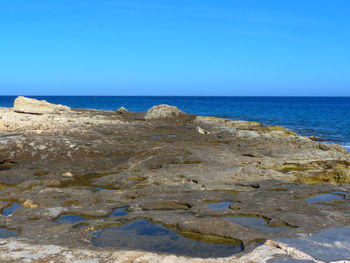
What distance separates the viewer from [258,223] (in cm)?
914

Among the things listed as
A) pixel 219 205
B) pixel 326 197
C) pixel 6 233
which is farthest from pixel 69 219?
pixel 326 197

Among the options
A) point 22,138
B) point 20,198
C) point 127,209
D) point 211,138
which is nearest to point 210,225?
point 127,209

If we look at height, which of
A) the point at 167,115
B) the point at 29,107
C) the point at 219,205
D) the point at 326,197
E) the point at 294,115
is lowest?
the point at 294,115

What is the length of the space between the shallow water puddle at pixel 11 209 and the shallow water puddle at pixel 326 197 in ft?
26.9

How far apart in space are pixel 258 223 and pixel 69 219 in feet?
14.9

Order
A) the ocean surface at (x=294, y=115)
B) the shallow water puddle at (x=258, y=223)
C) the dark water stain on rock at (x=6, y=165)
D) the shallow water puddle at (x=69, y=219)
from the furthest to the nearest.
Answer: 1. the ocean surface at (x=294, y=115)
2. the dark water stain on rock at (x=6, y=165)
3. the shallow water puddle at (x=69, y=219)
4. the shallow water puddle at (x=258, y=223)

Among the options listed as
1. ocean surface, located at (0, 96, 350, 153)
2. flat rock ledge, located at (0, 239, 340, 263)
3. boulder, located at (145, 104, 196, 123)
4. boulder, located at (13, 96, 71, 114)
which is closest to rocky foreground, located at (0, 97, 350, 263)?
flat rock ledge, located at (0, 239, 340, 263)

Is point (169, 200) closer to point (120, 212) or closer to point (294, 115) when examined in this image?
point (120, 212)

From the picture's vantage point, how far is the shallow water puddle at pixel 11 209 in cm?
1015

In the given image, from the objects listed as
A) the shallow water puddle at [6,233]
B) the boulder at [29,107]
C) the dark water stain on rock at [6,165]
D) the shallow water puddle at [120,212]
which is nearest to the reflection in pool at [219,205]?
the shallow water puddle at [120,212]

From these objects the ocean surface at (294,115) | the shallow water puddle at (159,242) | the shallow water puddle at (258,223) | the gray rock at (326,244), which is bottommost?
the ocean surface at (294,115)

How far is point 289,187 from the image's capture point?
1244 centimetres

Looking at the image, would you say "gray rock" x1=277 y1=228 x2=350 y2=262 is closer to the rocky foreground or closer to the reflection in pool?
the rocky foreground

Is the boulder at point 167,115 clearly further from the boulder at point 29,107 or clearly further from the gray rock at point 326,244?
the gray rock at point 326,244
